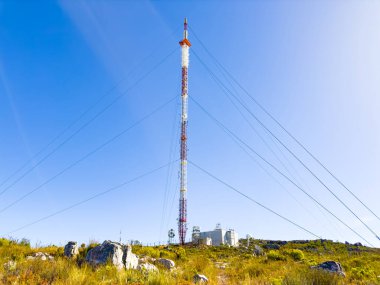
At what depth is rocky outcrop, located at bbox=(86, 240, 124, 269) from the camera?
13.0 meters

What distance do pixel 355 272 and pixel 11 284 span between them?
49.9ft

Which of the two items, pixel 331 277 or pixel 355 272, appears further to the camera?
pixel 355 272

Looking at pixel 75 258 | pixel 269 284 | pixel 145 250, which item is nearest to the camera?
pixel 269 284

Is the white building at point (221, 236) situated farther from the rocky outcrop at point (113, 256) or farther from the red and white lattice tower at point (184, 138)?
the rocky outcrop at point (113, 256)

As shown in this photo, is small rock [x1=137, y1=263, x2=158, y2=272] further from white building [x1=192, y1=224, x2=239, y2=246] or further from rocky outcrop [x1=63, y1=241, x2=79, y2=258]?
white building [x1=192, y1=224, x2=239, y2=246]

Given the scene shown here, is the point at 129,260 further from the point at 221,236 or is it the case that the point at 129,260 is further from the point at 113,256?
the point at 221,236

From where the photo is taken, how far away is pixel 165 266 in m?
16.2

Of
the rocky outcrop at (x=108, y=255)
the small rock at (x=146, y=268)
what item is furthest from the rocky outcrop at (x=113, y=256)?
the small rock at (x=146, y=268)

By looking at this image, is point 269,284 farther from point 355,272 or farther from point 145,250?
point 145,250

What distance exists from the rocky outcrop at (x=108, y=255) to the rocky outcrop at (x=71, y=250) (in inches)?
68.0

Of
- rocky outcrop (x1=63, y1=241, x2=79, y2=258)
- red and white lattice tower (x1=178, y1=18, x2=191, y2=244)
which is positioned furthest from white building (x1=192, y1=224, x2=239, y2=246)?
rocky outcrop (x1=63, y1=241, x2=79, y2=258)

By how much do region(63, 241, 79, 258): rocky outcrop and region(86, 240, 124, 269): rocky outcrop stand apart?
1727 mm

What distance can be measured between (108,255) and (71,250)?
315cm

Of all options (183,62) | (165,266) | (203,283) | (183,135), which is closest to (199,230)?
(183,135)
